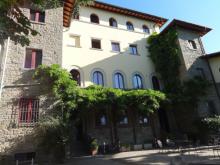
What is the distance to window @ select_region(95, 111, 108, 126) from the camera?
48.2 ft

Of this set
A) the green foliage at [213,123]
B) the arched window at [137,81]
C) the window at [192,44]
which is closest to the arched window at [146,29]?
the window at [192,44]

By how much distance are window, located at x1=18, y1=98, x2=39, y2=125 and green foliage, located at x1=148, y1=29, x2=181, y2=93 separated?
11842 millimetres

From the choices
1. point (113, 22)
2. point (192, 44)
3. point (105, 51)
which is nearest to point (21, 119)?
point (105, 51)

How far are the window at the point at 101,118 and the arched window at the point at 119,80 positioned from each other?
3260 millimetres

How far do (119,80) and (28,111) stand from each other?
9044 millimetres

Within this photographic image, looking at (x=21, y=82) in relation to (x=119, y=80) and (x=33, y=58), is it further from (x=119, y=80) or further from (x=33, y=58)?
(x=119, y=80)

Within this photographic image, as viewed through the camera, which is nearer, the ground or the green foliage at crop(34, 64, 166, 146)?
the ground

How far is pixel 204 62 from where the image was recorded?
18.9 meters

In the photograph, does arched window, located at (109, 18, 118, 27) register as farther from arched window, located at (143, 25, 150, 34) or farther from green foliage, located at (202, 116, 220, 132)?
green foliage, located at (202, 116, 220, 132)

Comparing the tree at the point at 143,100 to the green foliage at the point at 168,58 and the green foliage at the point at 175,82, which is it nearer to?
the green foliage at the point at 175,82

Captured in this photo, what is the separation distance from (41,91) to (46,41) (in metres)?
3.67

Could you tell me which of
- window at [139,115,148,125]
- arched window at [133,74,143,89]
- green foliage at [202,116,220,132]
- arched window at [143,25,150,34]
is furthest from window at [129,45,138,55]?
green foliage at [202,116,220,132]

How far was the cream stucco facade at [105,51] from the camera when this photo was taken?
53.2ft

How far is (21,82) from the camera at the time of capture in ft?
35.9
